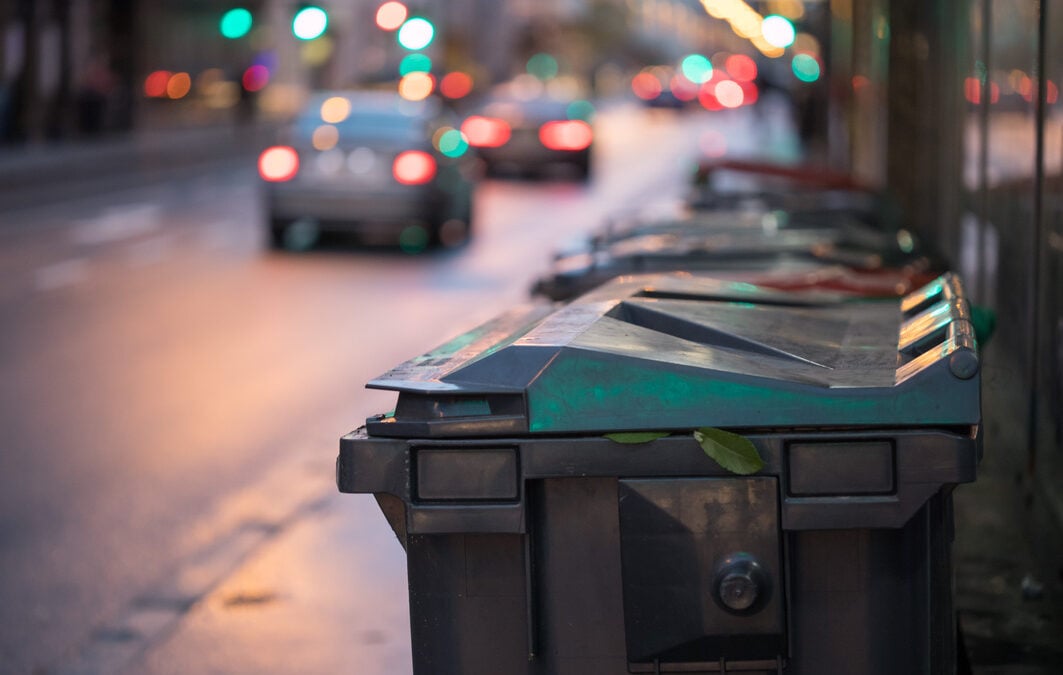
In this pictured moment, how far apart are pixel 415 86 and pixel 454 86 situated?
13044 millimetres

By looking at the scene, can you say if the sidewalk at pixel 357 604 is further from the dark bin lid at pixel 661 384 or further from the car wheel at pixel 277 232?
the car wheel at pixel 277 232

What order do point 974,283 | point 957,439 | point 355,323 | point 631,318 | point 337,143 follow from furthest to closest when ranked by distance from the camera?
point 337,143 → point 355,323 → point 974,283 → point 631,318 → point 957,439

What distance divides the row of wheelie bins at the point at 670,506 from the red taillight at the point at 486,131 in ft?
93.1

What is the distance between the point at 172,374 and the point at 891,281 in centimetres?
582

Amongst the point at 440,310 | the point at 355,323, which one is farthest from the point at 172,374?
the point at 440,310

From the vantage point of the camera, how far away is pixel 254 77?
1780 inches

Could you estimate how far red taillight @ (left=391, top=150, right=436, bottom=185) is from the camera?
1892 centimetres

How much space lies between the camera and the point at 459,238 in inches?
825

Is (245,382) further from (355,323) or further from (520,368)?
(520,368)

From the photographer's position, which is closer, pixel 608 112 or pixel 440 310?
pixel 440 310

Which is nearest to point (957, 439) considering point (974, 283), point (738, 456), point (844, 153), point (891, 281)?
point (738, 456)

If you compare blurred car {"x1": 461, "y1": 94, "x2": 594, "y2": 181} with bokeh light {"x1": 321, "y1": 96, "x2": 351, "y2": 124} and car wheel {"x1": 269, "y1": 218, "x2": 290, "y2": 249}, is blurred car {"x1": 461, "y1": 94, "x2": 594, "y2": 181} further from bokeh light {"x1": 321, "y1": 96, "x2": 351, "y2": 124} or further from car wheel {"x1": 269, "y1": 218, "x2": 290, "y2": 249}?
car wheel {"x1": 269, "y1": 218, "x2": 290, "y2": 249}

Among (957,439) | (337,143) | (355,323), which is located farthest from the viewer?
(337,143)

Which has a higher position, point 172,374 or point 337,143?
point 337,143
